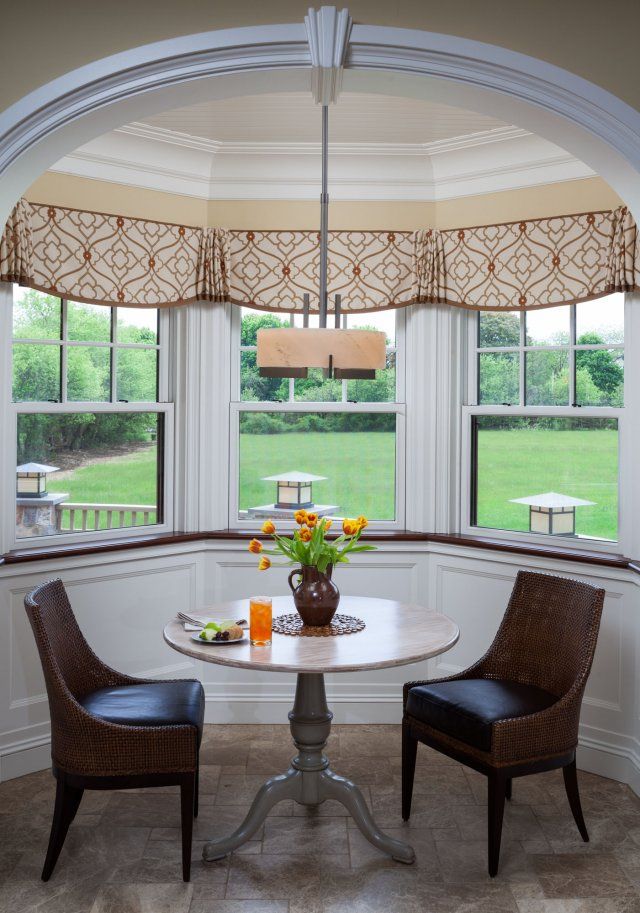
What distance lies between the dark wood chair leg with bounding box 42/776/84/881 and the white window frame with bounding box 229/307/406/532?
1800 mm

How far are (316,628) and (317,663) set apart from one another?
0.42m

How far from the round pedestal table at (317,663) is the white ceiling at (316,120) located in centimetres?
217

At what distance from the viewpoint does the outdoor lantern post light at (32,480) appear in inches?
155

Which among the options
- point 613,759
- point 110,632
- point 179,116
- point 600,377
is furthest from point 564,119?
point 110,632

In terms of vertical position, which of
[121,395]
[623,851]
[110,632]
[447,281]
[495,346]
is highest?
[447,281]

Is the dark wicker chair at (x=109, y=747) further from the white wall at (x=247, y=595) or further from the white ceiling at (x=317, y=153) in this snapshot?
the white ceiling at (x=317, y=153)

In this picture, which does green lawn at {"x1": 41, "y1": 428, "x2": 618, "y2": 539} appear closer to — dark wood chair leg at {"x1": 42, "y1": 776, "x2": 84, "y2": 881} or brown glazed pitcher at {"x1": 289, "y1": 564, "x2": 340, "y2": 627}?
brown glazed pitcher at {"x1": 289, "y1": 564, "x2": 340, "y2": 627}

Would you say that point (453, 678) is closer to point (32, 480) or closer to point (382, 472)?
point (382, 472)

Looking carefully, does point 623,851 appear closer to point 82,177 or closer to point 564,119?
point 564,119

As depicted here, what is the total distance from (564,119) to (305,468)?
237 cm

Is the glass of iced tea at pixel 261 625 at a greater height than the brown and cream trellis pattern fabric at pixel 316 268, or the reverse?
the brown and cream trellis pattern fabric at pixel 316 268

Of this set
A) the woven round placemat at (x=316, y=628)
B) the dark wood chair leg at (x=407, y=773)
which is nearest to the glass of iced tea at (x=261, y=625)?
the woven round placemat at (x=316, y=628)

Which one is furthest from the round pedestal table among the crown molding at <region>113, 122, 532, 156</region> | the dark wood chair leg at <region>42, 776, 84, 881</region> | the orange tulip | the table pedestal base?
the crown molding at <region>113, 122, 532, 156</region>

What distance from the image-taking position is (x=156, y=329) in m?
4.37
